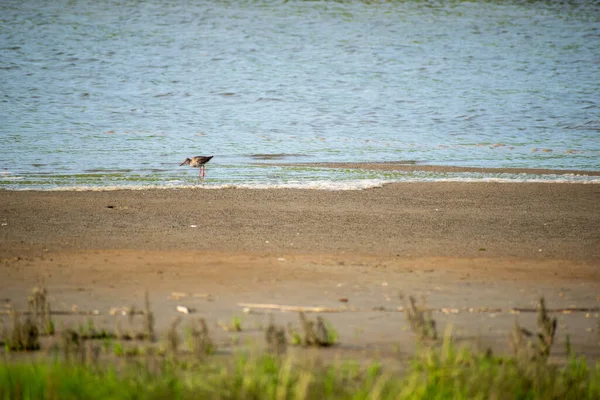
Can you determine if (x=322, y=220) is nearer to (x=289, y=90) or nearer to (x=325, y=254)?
(x=325, y=254)

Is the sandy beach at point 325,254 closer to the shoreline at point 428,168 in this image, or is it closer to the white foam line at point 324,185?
the white foam line at point 324,185

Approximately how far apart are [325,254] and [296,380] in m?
4.95

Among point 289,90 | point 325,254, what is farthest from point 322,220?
point 289,90

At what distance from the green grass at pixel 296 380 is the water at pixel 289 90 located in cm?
1083

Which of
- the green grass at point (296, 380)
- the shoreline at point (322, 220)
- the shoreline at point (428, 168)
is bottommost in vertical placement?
the shoreline at point (428, 168)

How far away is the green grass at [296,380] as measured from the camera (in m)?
4.21

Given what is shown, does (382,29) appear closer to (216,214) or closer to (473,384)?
(216,214)

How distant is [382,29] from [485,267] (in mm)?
46918

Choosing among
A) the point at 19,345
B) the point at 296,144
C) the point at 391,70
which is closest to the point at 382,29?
the point at 391,70

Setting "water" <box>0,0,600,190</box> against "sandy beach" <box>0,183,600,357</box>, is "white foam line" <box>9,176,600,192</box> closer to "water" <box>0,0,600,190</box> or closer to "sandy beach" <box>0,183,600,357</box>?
"water" <box>0,0,600,190</box>

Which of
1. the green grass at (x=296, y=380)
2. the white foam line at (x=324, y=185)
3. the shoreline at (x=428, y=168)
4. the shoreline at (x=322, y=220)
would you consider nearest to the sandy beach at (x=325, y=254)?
the shoreline at (x=322, y=220)

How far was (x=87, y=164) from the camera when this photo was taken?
2012 centimetres

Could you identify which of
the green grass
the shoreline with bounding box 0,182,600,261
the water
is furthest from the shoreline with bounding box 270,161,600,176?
the green grass

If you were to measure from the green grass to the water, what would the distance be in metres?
10.8
